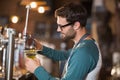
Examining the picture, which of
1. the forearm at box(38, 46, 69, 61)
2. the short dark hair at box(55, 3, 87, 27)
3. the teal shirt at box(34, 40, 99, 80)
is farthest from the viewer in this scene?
the forearm at box(38, 46, 69, 61)

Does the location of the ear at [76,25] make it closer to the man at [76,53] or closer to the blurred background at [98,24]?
the man at [76,53]

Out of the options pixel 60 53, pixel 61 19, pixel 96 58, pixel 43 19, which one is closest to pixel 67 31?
pixel 61 19

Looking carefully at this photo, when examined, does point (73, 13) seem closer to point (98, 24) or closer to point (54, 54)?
point (54, 54)

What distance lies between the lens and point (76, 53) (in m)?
2.27

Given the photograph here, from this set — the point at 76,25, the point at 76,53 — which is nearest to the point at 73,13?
the point at 76,25

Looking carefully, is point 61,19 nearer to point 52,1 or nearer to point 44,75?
point 44,75

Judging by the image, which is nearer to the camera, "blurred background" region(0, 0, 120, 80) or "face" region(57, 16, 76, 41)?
"face" region(57, 16, 76, 41)

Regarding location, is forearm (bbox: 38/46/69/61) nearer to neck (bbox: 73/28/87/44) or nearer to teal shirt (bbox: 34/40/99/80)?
neck (bbox: 73/28/87/44)

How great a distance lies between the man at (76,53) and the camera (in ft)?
7.30

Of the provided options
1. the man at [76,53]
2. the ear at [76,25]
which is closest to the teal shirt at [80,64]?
the man at [76,53]

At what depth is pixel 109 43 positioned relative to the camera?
782 centimetres

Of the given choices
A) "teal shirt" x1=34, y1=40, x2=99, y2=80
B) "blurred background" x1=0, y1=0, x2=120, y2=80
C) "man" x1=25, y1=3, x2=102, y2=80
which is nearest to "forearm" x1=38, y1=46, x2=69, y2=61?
"man" x1=25, y1=3, x2=102, y2=80

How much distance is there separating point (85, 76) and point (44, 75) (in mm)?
296

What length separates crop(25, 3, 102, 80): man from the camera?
7.30ft
